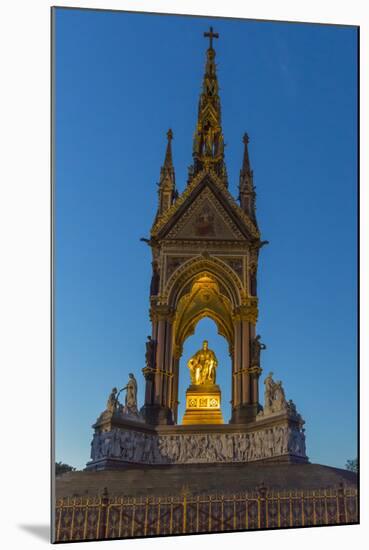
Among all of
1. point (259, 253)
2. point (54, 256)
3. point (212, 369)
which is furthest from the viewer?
point (212, 369)

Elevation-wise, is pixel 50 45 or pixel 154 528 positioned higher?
pixel 50 45

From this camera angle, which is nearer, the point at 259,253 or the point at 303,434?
the point at 303,434

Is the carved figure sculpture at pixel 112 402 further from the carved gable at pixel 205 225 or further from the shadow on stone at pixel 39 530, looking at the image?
the carved gable at pixel 205 225

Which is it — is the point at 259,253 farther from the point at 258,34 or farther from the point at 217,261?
the point at 258,34

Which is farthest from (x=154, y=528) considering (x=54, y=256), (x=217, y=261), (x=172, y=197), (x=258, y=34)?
(x=258, y=34)

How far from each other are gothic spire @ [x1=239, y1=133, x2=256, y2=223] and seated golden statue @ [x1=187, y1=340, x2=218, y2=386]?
257 centimetres

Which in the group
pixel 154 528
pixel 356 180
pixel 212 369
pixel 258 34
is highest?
pixel 258 34

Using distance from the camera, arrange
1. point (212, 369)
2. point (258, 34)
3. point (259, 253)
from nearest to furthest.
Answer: point (258, 34), point (259, 253), point (212, 369)

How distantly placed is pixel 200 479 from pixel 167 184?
17.0 feet

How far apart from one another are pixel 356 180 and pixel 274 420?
3.97m

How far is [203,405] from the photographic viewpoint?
50.0 feet

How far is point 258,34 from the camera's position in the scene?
13.0 metres

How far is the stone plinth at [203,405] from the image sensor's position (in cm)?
1505

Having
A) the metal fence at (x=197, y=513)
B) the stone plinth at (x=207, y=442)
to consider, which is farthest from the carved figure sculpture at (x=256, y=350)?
the metal fence at (x=197, y=513)
